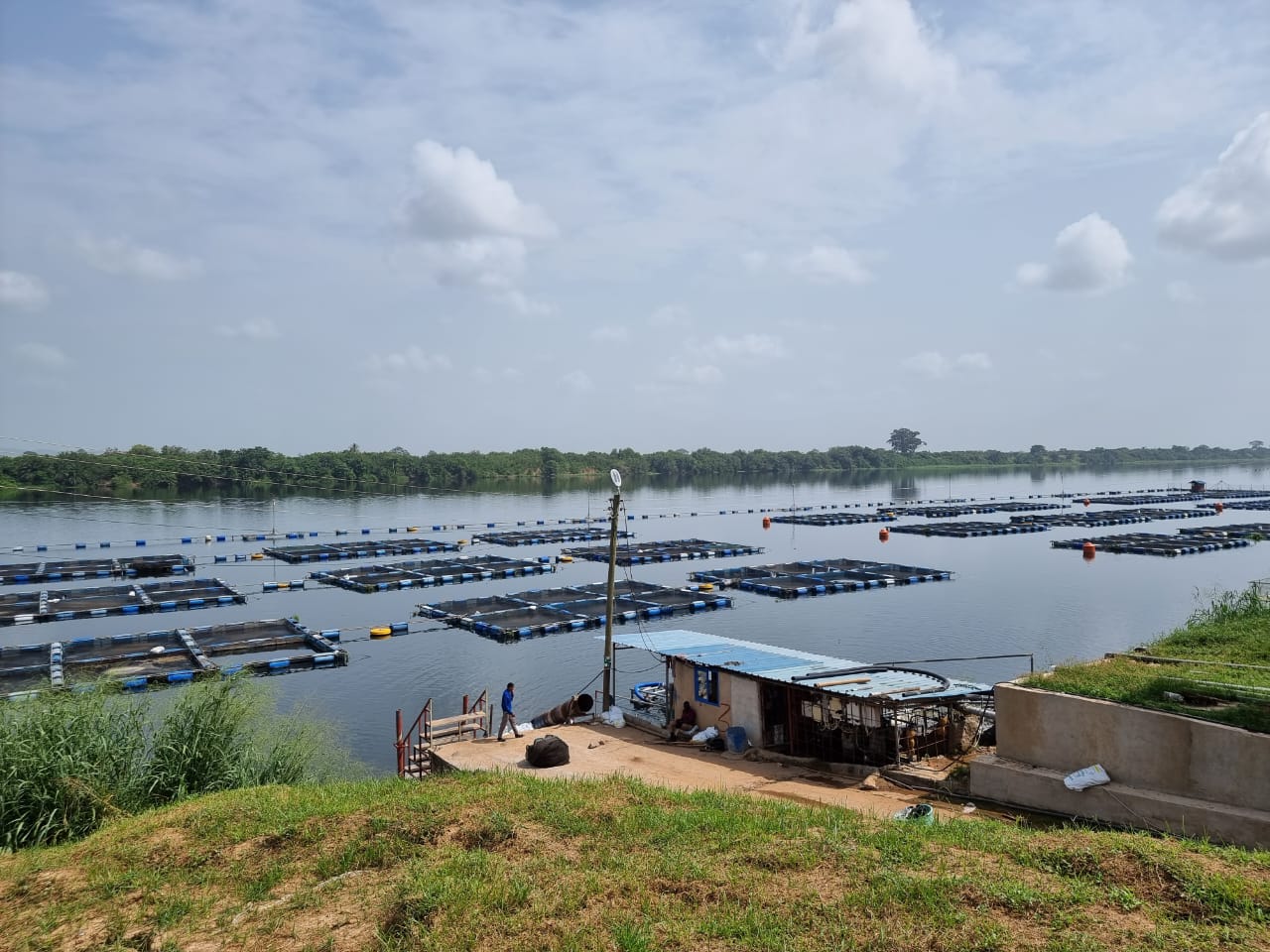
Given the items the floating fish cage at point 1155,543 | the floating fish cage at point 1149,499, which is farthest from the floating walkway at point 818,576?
the floating fish cage at point 1149,499

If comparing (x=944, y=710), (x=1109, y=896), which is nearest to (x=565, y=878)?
(x=1109, y=896)

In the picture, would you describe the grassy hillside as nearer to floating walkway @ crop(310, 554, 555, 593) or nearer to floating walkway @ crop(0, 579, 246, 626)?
floating walkway @ crop(0, 579, 246, 626)

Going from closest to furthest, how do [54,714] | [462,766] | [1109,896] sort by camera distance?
[1109,896] → [54,714] → [462,766]

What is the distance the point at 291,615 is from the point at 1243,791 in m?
36.0

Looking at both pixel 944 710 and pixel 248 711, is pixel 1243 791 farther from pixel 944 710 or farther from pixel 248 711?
pixel 248 711

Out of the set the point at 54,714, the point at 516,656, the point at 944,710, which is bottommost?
the point at 516,656

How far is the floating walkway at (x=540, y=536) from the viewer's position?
209 ft

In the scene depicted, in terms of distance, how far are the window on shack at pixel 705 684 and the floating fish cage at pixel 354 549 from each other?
4134cm

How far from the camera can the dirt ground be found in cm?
1261

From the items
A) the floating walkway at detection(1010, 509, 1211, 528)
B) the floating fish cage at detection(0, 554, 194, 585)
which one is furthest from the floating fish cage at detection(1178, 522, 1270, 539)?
the floating fish cage at detection(0, 554, 194, 585)

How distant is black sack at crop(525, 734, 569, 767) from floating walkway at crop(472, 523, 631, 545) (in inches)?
1836

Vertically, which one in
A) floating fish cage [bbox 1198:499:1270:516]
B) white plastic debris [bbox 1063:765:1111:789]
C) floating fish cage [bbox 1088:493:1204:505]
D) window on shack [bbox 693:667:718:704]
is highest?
floating fish cage [bbox 1088:493:1204:505]

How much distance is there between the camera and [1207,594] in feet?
134

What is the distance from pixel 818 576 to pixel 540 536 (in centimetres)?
2597
